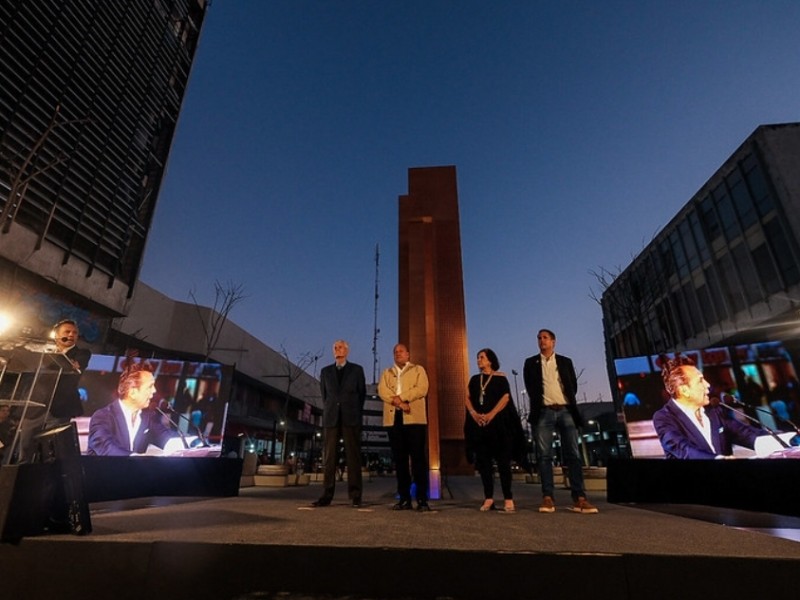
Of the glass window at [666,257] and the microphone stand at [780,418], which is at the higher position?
the glass window at [666,257]

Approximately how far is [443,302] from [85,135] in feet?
45.9

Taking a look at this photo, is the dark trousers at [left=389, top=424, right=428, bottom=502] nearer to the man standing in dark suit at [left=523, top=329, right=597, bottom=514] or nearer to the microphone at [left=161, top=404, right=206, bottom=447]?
the man standing in dark suit at [left=523, top=329, right=597, bottom=514]

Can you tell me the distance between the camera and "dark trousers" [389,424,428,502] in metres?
4.17

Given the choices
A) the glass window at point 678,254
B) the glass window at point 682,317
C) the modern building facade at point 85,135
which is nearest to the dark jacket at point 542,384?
the modern building facade at point 85,135

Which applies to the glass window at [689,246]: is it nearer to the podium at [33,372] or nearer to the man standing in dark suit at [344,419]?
the man standing in dark suit at [344,419]

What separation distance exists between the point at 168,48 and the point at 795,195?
27991 millimetres

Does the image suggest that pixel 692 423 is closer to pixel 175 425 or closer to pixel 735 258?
pixel 175 425

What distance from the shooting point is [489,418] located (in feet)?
14.4

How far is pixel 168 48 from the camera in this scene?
57.2 ft

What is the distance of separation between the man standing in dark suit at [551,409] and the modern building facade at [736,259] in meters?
10.2

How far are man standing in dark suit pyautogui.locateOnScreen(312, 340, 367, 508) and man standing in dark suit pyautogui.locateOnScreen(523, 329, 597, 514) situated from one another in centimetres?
202

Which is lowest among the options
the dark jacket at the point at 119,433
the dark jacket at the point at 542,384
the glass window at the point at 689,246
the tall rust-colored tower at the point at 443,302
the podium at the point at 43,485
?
the podium at the point at 43,485

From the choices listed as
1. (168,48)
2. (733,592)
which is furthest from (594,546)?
(168,48)

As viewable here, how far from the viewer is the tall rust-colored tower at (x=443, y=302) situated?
444 inches
